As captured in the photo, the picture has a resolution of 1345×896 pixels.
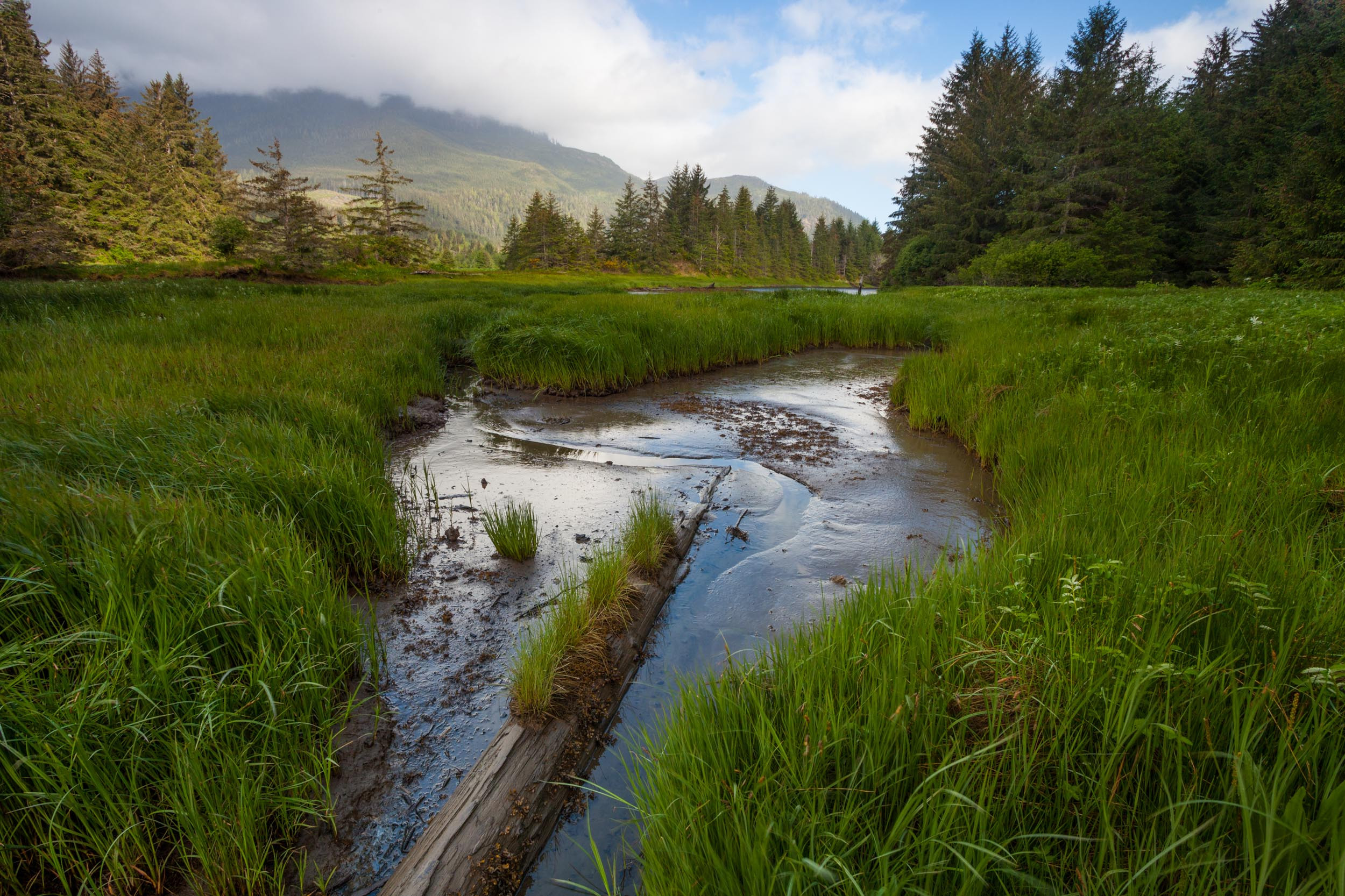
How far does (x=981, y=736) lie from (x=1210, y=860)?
0.58 metres

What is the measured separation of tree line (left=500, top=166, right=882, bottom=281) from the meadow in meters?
59.7

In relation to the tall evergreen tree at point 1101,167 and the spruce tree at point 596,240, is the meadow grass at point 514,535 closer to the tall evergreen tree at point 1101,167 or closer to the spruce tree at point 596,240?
the tall evergreen tree at point 1101,167

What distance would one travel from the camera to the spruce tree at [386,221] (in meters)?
42.7

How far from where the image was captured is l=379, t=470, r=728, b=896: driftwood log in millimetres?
1678

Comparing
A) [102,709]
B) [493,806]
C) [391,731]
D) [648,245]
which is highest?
[648,245]

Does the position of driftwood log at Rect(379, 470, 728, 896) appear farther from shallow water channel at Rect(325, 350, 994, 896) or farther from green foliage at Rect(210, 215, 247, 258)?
green foliage at Rect(210, 215, 247, 258)

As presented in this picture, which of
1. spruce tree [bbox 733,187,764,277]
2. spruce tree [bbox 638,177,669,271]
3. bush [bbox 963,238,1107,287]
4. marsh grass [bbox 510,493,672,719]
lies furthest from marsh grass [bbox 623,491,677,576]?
spruce tree [bbox 733,187,764,277]

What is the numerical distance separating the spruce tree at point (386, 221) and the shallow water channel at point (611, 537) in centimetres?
4177

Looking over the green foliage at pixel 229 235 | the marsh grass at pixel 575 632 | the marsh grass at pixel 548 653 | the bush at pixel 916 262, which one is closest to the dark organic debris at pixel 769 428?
the marsh grass at pixel 575 632

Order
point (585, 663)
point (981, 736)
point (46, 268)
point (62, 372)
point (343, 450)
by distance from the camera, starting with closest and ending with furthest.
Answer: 1. point (981, 736)
2. point (585, 663)
3. point (343, 450)
4. point (62, 372)
5. point (46, 268)

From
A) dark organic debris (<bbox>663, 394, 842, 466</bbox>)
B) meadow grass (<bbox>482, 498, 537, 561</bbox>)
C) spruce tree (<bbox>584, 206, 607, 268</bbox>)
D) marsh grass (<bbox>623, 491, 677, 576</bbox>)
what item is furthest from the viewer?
spruce tree (<bbox>584, 206, 607, 268</bbox>)

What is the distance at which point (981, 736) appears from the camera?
5.31 feet

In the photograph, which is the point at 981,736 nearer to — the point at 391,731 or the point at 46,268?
the point at 391,731

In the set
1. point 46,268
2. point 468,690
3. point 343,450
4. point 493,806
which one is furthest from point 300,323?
point 46,268
